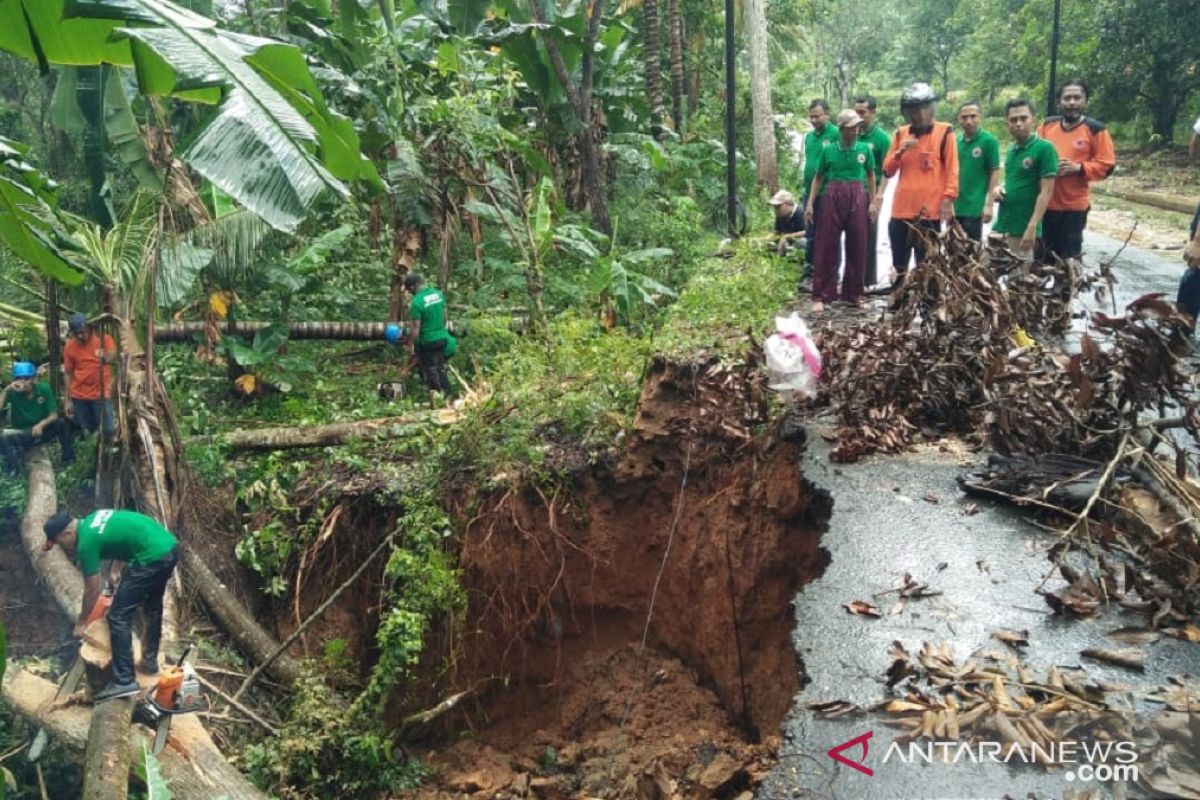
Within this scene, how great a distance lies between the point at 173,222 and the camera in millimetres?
7875

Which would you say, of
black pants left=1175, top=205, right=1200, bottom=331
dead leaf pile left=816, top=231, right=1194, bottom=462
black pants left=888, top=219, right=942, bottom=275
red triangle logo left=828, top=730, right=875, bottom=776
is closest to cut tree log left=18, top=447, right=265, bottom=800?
red triangle logo left=828, top=730, right=875, bottom=776

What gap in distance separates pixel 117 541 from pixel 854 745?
4646mm

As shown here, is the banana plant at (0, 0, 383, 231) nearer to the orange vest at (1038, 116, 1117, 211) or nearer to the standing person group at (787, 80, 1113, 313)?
the standing person group at (787, 80, 1113, 313)

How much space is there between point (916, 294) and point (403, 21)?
8.00m

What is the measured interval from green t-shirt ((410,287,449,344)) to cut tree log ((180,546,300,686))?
3.22 m

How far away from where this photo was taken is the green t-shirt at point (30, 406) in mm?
9242

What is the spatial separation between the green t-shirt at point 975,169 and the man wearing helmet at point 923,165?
0.14 metres

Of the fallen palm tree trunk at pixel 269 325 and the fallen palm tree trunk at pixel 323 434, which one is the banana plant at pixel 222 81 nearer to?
the fallen palm tree trunk at pixel 323 434

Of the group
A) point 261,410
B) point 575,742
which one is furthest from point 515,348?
point 575,742

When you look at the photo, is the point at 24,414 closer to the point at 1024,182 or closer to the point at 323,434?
the point at 323,434

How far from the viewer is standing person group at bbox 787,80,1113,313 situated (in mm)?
7570

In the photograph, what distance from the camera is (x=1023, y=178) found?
299 inches

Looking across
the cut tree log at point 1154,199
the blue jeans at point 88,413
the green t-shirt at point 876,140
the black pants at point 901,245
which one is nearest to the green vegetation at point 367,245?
the blue jeans at point 88,413

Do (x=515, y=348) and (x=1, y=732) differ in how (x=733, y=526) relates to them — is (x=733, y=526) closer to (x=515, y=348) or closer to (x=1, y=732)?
(x=515, y=348)
